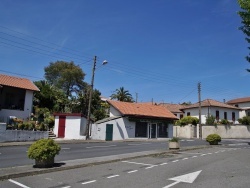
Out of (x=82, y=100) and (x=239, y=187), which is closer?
(x=239, y=187)

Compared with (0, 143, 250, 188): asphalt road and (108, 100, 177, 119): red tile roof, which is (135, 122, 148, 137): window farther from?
(0, 143, 250, 188): asphalt road

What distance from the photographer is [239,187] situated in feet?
28.6

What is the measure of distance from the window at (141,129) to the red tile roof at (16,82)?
14882mm

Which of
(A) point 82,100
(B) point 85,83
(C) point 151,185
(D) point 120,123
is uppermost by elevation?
(B) point 85,83

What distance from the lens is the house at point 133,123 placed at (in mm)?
38606

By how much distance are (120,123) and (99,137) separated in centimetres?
361

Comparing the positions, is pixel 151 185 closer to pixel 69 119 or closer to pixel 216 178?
pixel 216 178

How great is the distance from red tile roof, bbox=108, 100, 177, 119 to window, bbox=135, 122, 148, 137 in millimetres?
1437

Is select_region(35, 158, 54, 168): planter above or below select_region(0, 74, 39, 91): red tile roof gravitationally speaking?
below

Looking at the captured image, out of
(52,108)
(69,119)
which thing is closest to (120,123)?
(69,119)

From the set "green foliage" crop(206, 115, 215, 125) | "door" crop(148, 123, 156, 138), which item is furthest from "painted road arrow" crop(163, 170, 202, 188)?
"green foliage" crop(206, 115, 215, 125)

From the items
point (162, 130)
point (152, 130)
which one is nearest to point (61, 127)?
point (152, 130)

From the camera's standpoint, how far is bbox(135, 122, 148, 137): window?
42219mm

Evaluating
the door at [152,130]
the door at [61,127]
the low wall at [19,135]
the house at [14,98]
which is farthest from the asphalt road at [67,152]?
the door at [152,130]
